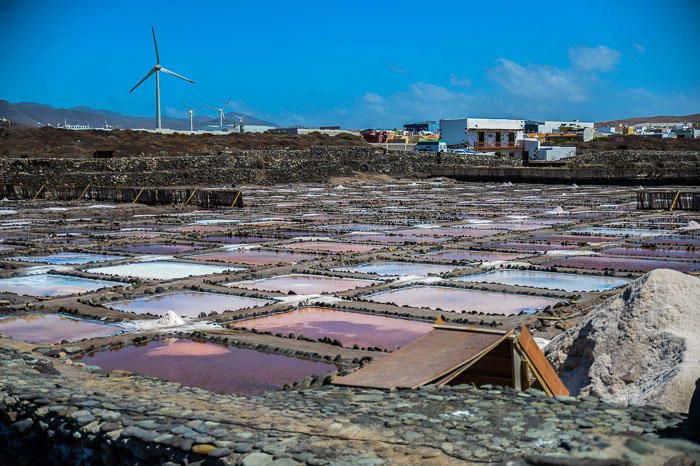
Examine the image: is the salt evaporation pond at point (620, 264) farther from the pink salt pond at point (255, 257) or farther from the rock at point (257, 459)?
the rock at point (257, 459)

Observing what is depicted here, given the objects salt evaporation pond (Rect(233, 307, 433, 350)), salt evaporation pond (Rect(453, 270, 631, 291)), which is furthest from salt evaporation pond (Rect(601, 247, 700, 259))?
salt evaporation pond (Rect(233, 307, 433, 350))

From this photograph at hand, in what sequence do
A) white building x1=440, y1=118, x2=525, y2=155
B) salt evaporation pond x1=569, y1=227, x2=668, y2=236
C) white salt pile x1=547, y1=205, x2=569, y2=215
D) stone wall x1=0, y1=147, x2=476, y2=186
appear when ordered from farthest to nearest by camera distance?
white building x1=440, y1=118, x2=525, y2=155 < stone wall x1=0, y1=147, x2=476, y2=186 < white salt pile x1=547, y1=205, x2=569, y2=215 < salt evaporation pond x1=569, y1=227, x2=668, y2=236

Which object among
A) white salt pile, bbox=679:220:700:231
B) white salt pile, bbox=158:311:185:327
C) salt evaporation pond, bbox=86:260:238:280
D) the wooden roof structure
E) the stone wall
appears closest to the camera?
the wooden roof structure

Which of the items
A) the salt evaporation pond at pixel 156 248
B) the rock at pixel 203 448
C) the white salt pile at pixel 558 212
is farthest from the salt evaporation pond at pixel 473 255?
the rock at pixel 203 448

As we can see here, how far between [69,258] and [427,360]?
9909mm

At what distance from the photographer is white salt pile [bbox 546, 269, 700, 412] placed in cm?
534

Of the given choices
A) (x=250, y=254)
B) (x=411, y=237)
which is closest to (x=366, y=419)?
(x=250, y=254)

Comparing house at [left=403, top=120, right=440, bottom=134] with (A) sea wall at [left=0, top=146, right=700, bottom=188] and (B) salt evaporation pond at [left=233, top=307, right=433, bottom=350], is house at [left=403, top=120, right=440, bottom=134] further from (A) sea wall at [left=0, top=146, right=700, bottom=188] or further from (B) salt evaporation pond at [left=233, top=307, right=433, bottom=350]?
(B) salt evaporation pond at [left=233, top=307, right=433, bottom=350]

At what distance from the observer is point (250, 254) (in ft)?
46.8

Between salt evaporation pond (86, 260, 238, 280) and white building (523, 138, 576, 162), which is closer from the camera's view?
salt evaporation pond (86, 260, 238, 280)

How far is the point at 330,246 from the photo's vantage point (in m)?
15.3

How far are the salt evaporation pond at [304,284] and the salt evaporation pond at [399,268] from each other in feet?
2.38

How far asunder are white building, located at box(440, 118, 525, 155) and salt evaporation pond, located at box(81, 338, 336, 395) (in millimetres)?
68902

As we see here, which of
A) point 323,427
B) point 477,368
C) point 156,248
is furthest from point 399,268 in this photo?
point 323,427
